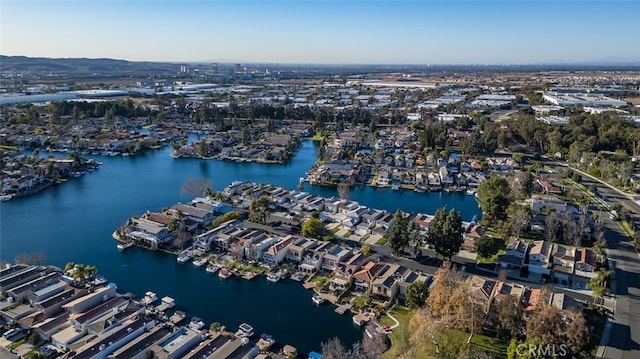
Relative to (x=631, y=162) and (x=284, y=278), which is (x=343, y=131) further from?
(x=284, y=278)

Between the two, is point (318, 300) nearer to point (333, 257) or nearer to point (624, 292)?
point (333, 257)

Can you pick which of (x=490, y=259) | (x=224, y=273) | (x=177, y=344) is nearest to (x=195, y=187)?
(x=224, y=273)

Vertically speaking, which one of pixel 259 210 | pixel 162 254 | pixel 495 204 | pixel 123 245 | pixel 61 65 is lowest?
pixel 162 254

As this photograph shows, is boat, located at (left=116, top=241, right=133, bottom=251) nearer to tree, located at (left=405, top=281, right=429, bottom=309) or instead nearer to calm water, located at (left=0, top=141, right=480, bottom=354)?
calm water, located at (left=0, top=141, right=480, bottom=354)

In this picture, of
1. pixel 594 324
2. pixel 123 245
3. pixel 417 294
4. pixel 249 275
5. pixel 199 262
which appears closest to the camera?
pixel 594 324

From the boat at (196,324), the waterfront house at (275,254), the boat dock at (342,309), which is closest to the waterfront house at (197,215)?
the waterfront house at (275,254)

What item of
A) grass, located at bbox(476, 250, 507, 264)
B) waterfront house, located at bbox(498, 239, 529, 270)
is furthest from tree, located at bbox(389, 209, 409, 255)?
waterfront house, located at bbox(498, 239, 529, 270)
